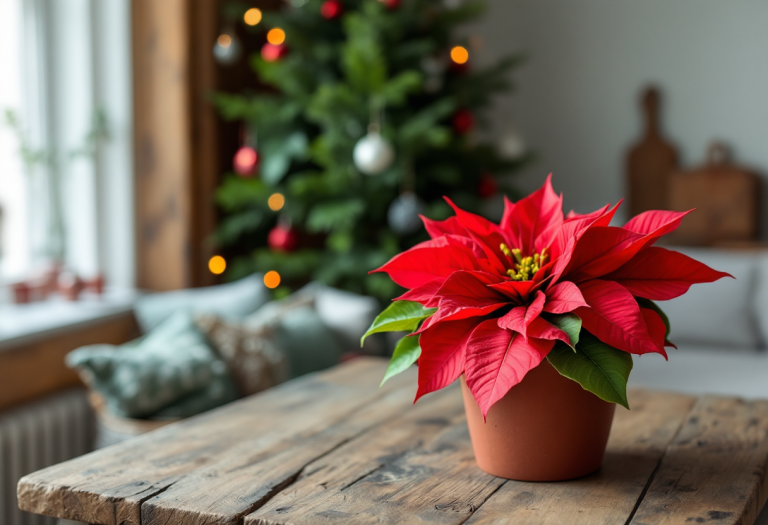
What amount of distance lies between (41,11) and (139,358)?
1.47 meters

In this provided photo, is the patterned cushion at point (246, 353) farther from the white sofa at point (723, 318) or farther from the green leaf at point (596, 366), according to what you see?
the green leaf at point (596, 366)

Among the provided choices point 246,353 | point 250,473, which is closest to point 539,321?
point 250,473

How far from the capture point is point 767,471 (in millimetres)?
1055

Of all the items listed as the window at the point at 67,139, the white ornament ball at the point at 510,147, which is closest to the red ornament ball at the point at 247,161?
the window at the point at 67,139

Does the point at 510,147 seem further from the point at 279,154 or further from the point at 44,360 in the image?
the point at 44,360

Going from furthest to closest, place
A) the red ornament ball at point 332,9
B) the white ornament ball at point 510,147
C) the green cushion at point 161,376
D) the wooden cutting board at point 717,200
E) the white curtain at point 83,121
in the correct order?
the wooden cutting board at point 717,200 → the white ornament ball at point 510,147 → the red ornament ball at point 332,9 → the white curtain at point 83,121 → the green cushion at point 161,376

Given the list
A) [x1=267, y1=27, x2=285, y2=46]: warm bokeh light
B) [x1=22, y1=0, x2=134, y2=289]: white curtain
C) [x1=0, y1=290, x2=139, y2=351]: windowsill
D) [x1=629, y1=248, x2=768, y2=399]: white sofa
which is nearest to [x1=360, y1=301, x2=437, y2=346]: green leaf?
[x1=0, y1=290, x2=139, y2=351]: windowsill

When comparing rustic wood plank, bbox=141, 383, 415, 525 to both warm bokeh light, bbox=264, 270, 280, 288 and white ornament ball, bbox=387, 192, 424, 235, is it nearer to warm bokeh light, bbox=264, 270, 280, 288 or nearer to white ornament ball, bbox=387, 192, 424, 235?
white ornament ball, bbox=387, 192, 424, 235

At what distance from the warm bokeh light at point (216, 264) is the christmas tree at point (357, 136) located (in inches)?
2.9

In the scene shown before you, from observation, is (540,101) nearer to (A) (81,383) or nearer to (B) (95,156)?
(B) (95,156)

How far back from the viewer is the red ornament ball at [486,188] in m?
2.95

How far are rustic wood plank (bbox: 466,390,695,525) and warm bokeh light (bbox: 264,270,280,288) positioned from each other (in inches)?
76.9

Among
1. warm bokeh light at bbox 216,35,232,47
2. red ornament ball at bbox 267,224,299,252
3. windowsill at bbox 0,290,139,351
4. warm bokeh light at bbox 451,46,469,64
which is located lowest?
windowsill at bbox 0,290,139,351

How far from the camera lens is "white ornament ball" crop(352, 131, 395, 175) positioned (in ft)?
8.32
